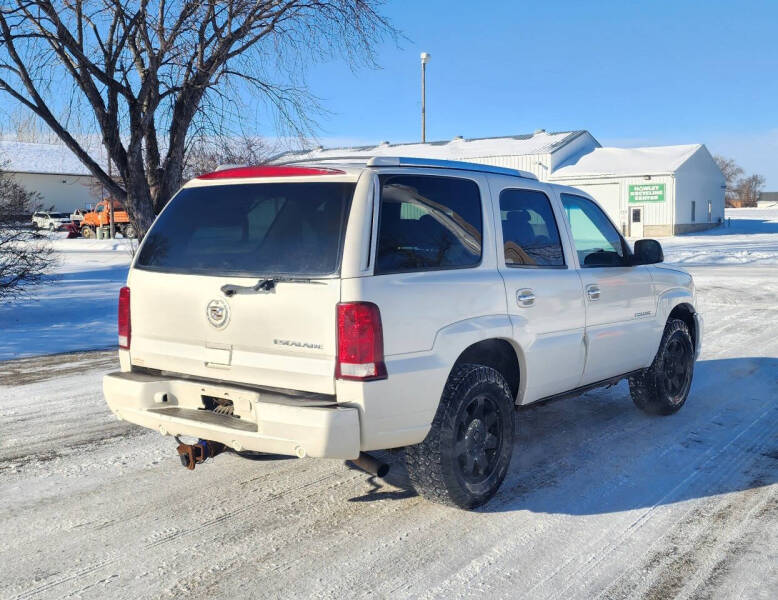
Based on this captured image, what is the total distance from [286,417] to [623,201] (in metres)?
44.8

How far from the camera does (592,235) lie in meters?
5.75

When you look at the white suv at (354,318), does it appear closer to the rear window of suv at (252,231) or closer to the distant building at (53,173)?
the rear window of suv at (252,231)

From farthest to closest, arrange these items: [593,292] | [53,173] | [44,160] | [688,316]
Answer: [44,160], [53,173], [688,316], [593,292]

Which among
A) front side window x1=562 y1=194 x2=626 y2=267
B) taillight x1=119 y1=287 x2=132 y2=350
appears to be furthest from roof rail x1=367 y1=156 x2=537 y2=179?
taillight x1=119 y1=287 x2=132 y2=350

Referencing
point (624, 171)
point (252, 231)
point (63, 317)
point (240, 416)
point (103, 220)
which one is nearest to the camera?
point (240, 416)

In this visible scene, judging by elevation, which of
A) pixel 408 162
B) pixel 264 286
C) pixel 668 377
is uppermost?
pixel 408 162

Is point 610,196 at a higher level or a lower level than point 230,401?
higher

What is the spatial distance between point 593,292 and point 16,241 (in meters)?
9.41

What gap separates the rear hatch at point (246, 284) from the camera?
12.4 ft

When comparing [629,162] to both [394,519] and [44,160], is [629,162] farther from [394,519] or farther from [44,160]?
[44,160]

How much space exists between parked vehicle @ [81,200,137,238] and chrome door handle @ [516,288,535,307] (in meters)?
41.8

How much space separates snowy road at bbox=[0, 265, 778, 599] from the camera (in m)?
3.55

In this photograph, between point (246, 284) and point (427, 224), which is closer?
point (246, 284)

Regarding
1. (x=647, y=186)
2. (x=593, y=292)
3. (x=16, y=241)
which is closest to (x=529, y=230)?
(x=593, y=292)
